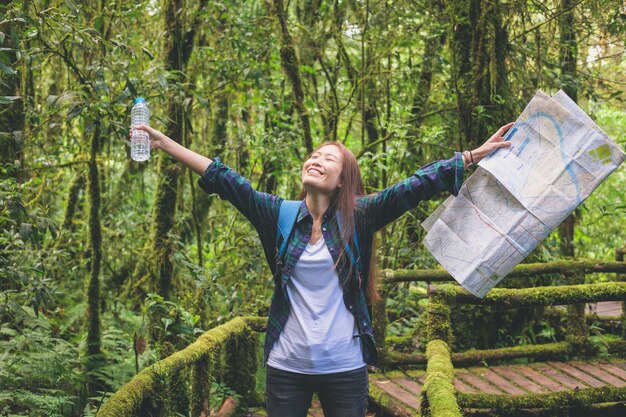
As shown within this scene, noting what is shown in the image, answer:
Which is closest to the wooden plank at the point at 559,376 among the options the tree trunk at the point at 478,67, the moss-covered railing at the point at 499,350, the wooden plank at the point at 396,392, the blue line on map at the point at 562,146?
the moss-covered railing at the point at 499,350

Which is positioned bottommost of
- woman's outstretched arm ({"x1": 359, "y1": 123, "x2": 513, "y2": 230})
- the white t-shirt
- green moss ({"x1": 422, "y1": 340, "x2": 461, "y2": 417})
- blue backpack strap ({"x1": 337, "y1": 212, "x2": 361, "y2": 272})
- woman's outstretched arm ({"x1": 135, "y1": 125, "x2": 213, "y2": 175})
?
green moss ({"x1": 422, "y1": 340, "x2": 461, "y2": 417})

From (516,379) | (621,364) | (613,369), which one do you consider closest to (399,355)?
(516,379)

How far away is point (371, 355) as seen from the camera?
Result: 3.14 meters

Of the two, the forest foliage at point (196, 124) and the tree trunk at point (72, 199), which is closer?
the forest foliage at point (196, 124)

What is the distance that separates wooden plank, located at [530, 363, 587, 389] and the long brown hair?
305 centimetres

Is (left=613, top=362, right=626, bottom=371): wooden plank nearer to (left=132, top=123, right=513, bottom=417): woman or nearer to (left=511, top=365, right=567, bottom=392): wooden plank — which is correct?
(left=511, top=365, right=567, bottom=392): wooden plank

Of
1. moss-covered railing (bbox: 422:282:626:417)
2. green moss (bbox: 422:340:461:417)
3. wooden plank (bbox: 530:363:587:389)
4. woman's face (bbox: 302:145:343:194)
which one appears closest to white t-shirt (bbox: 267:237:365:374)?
woman's face (bbox: 302:145:343:194)

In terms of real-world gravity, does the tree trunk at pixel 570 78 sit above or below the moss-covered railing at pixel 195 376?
above

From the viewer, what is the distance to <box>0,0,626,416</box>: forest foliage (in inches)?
200

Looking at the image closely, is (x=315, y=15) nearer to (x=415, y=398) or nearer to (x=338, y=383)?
(x=415, y=398)

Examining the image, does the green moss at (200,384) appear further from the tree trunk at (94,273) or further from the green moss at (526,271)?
the tree trunk at (94,273)

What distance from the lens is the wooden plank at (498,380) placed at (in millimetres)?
5359

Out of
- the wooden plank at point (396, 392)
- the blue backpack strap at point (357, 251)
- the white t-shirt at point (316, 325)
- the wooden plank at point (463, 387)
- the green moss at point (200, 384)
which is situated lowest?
the wooden plank at point (396, 392)

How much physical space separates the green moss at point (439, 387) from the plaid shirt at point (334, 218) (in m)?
0.39
